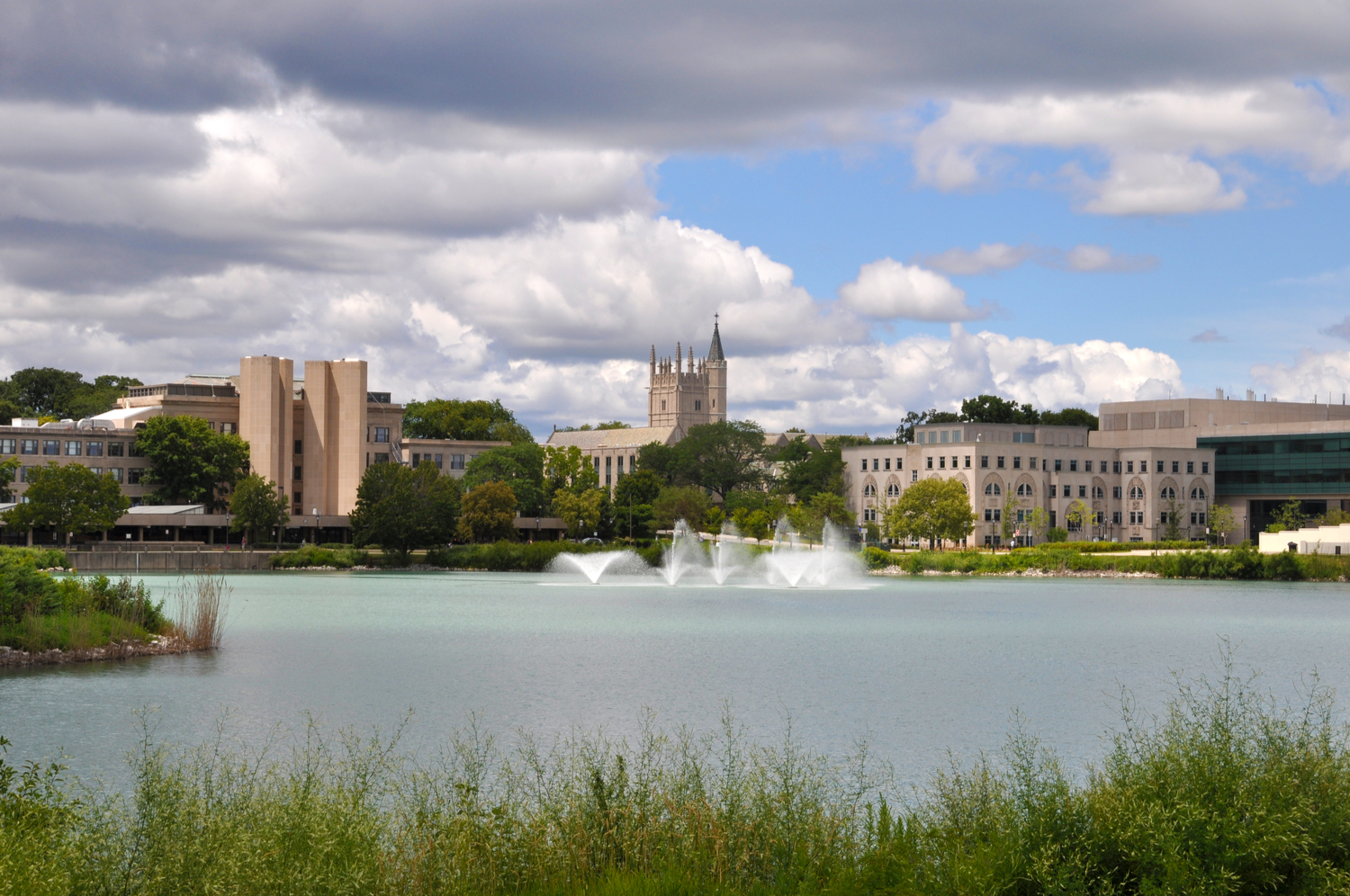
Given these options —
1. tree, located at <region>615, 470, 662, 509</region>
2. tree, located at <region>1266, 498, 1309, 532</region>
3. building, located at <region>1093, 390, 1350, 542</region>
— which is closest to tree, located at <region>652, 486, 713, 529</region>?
tree, located at <region>615, 470, 662, 509</region>

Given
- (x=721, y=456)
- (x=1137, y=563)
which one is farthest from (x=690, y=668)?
(x=721, y=456)

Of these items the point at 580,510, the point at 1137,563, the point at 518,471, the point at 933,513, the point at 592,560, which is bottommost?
the point at 1137,563

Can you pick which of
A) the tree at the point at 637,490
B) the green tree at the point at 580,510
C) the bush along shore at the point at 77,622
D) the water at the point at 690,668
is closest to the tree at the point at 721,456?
the tree at the point at 637,490

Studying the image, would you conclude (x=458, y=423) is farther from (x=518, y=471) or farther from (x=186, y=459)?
(x=186, y=459)

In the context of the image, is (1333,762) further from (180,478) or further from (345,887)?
(180,478)

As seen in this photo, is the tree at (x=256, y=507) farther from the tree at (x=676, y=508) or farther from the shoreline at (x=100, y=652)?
the shoreline at (x=100, y=652)

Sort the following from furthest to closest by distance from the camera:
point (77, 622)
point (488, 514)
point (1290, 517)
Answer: point (1290, 517) < point (488, 514) < point (77, 622)

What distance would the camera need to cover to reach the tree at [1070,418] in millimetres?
168125

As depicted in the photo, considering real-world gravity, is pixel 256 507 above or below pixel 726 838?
above

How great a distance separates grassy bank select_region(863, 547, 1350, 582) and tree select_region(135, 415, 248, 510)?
204 ft

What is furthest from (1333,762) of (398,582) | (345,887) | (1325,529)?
(1325,529)

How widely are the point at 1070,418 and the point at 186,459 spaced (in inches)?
4130

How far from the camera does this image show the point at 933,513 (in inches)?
4749

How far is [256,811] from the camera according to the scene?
1348 cm
